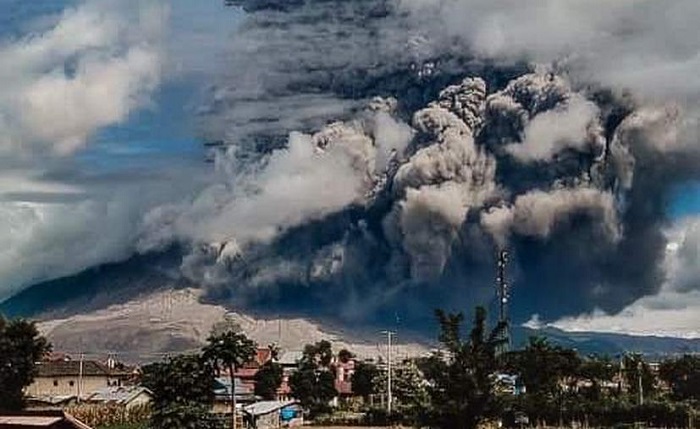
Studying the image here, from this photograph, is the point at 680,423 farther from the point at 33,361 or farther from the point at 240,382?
the point at 240,382

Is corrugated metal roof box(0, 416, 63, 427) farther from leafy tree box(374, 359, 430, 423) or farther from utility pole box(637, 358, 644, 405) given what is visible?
utility pole box(637, 358, 644, 405)

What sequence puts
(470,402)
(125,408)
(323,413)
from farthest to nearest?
(323,413) < (125,408) < (470,402)

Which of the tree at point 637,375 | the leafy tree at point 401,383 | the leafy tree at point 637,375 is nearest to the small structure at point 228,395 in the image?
the leafy tree at point 401,383

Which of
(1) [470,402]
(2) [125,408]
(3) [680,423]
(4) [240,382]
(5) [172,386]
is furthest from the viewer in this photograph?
(4) [240,382]

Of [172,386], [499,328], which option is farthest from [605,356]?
[499,328]

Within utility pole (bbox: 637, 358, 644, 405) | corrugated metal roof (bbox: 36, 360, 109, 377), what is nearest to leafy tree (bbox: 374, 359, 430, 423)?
utility pole (bbox: 637, 358, 644, 405)

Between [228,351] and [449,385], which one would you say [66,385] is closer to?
[228,351]

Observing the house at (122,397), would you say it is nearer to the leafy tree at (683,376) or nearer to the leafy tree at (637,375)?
the leafy tree at (637,375)
